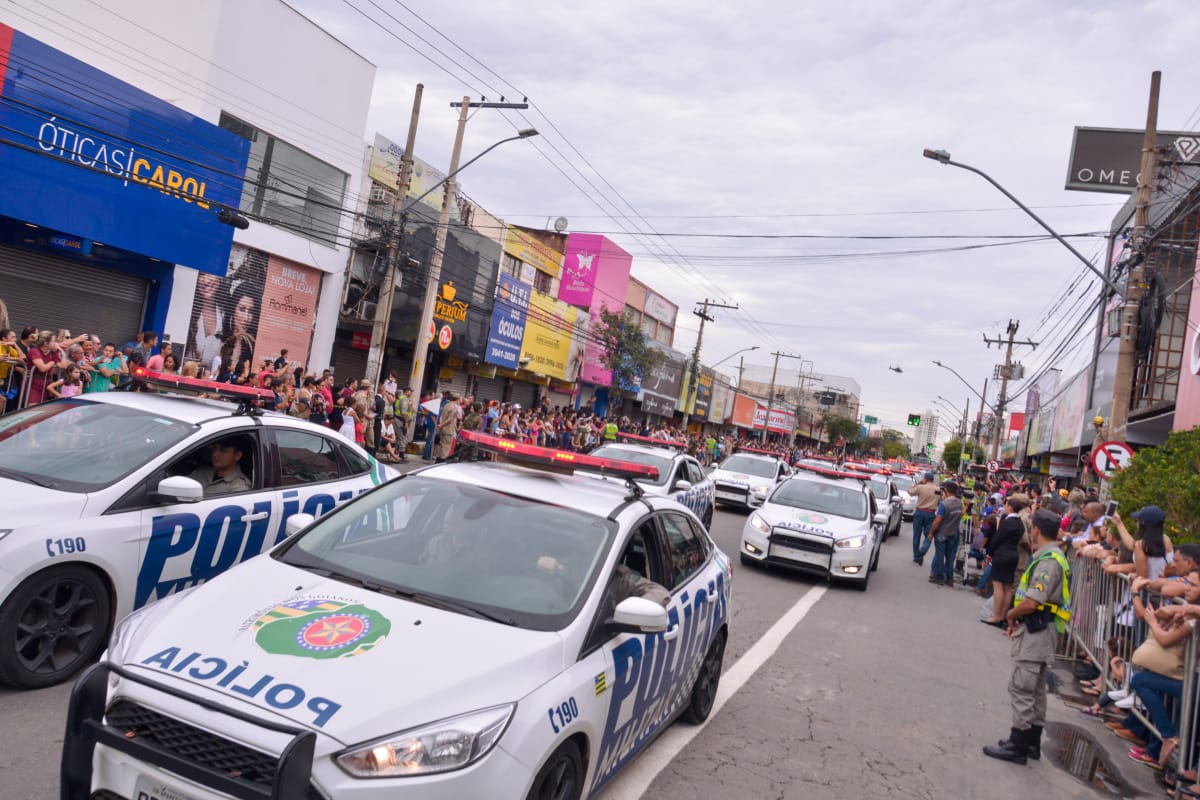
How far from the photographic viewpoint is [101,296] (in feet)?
55.3

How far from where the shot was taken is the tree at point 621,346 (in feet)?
122

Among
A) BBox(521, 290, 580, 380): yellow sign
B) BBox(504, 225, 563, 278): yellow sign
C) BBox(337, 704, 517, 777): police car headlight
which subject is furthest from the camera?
BBox(521, 290, 580, 380): yellow sign

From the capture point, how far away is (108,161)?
15.6 meters

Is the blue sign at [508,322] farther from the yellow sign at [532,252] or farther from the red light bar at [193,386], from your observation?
the red light bar at [193,386]

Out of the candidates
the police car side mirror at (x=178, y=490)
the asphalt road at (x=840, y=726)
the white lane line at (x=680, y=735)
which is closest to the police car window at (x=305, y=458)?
the police car side mirror at (x=178, y=490)

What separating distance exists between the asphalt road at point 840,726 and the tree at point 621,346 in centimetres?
2701

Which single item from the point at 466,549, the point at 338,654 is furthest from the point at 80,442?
the point at 338,654

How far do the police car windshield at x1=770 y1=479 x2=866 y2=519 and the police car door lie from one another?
902 centimetres

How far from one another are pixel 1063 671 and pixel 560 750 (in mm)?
8254

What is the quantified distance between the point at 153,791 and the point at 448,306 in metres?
24.8

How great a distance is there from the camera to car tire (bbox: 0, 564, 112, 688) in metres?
4.32

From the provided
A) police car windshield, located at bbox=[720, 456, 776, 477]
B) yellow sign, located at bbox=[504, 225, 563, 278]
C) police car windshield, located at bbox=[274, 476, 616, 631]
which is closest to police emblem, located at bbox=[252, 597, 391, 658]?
police car windshield, located at bbox=[274, 476, 616, 631]

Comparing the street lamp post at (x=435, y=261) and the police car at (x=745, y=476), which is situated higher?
the street lamp post at (x=435, y=261)

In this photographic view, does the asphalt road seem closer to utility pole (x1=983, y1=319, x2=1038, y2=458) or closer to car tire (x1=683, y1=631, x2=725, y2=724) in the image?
car tire (x1=683, y1=631, x2=725, y2=724)
